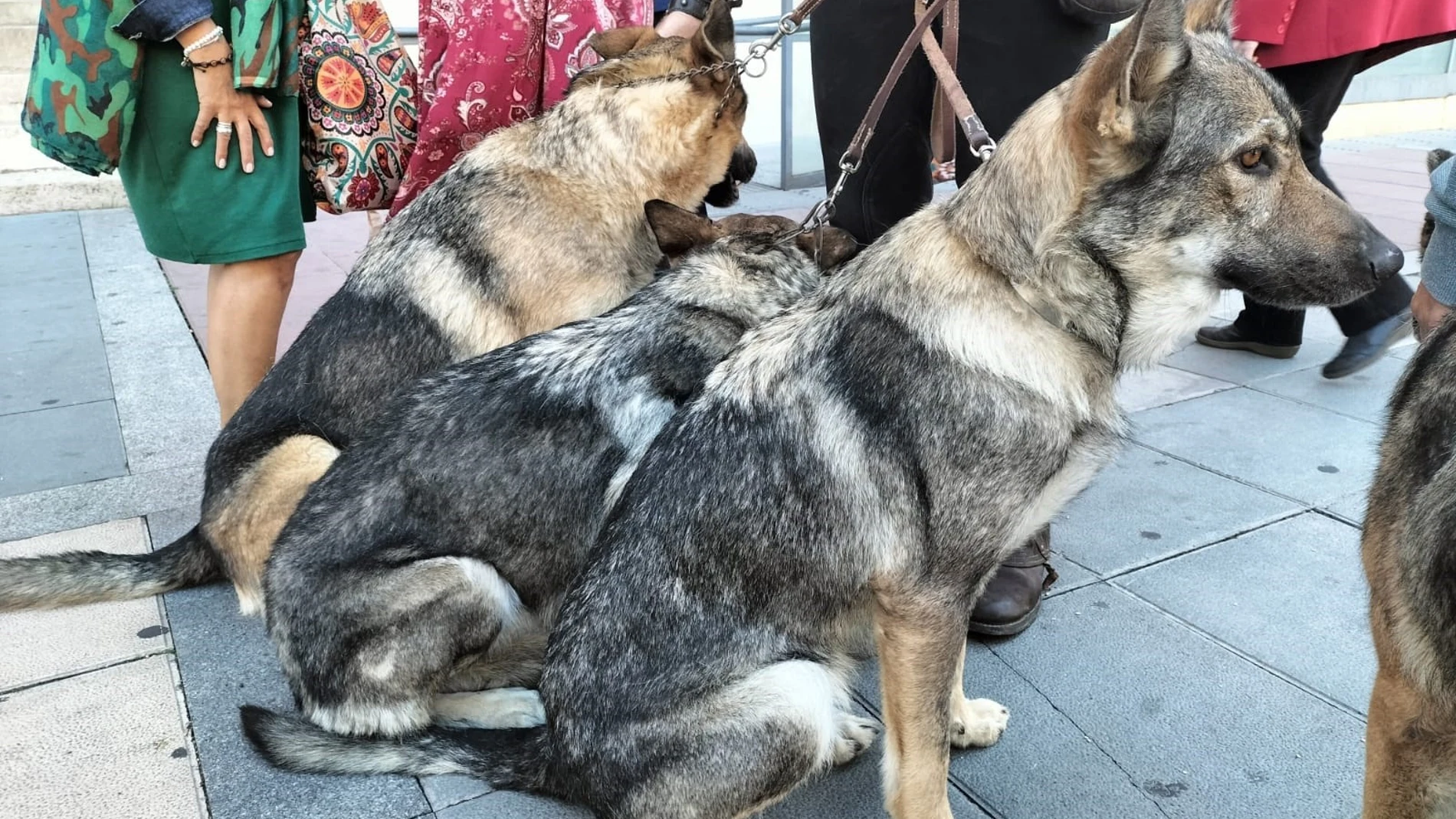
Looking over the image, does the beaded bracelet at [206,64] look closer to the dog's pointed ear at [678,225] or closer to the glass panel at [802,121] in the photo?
the dog's pointed ear at [678,225]

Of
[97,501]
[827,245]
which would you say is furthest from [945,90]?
[97,501]

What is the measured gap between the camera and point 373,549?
2.61 metres

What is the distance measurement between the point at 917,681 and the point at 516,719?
123 centimetres

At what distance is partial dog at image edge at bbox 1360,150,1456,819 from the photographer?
156 centimetres

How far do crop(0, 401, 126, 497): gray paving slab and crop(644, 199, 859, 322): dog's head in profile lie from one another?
9.74ft

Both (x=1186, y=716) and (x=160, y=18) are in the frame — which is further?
(x=160, y=18)

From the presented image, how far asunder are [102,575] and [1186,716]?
3411 mm

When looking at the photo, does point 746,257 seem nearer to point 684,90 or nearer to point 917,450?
point 684,90

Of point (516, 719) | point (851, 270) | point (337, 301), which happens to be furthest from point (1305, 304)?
point (337, 301)

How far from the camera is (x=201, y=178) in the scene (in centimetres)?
349

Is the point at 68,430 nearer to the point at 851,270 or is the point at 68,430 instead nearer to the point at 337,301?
the point at 337,301

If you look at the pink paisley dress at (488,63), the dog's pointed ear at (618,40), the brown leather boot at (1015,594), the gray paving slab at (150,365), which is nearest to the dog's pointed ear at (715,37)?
the dog's pointed ear at (618,40)

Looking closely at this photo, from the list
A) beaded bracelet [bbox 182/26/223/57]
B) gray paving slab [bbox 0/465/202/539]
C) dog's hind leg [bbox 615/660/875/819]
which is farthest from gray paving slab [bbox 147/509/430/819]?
beaded bracelet [bbox 182/26/223/57]

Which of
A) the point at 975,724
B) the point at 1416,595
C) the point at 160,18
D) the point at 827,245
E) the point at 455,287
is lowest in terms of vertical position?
the point at 975,724
